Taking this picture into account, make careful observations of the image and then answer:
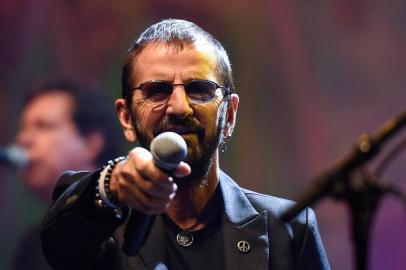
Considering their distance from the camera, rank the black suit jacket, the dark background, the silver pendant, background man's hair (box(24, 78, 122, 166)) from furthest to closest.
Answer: background man's hair (box(24, 78, 122, 166)) → the dark background → the silver pendant → the black suit jacket

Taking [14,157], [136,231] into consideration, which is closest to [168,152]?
[136,231]

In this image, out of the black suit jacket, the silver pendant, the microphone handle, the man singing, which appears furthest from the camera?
the silver pendant

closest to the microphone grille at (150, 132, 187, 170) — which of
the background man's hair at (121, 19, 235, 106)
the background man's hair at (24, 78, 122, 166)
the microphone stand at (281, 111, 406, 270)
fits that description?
the microphone stand at (281, 111, 406, 270)

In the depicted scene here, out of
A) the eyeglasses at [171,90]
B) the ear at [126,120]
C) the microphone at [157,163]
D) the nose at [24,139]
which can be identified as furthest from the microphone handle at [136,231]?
the nose at [24,139]

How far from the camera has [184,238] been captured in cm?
257

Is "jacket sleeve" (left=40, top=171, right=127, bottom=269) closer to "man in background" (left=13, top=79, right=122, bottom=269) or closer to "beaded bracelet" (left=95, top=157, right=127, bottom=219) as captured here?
"beaded bracelet" (left=95, top=157, right=127, bottom=219)

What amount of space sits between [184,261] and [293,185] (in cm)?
182

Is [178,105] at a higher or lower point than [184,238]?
higher

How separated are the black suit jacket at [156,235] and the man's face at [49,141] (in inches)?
80.0

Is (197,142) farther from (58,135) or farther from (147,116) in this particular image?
(58,135)

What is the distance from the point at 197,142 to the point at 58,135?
2383 millimetres

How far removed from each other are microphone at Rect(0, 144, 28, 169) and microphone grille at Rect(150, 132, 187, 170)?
9.45ft

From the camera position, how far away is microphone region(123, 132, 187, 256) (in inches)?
71.5

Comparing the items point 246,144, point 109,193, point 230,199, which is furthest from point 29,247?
point 109,193
